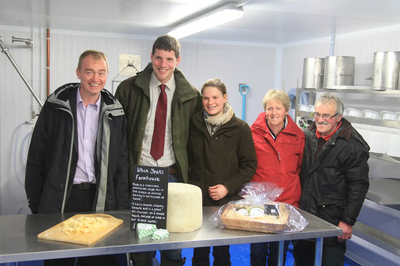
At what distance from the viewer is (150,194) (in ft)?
5.95

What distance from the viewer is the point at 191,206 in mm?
1883

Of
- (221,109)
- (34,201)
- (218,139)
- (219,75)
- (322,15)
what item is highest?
(322,15)

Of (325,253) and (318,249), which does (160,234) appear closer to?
(318,249)

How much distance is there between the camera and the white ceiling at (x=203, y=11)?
3.28 metres

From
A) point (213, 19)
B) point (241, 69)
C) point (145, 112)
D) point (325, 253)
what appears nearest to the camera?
point (145, 112)

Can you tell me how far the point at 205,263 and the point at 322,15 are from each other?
261 cm

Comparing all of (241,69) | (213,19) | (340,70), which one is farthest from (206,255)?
(241,69)

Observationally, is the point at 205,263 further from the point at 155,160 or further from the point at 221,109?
the point at 221,109

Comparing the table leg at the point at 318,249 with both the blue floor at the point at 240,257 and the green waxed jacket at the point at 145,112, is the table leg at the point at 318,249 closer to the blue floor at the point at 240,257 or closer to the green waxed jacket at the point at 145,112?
the green waxed jacket at the point at 145,112

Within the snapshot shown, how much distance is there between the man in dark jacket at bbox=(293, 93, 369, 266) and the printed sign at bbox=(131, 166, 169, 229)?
1.21 meters

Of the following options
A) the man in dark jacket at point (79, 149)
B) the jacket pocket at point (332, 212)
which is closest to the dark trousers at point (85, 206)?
the man in dark jacket at point (79, 149)

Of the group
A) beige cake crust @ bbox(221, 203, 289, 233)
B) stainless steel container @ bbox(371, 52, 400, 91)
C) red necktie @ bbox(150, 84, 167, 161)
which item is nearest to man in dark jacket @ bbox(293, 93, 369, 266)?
beige cake crust @ bbox(221, 203, 289, 233)

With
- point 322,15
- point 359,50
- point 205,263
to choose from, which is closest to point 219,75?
point 359,50

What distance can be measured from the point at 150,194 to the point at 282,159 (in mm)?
1146
